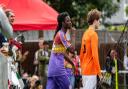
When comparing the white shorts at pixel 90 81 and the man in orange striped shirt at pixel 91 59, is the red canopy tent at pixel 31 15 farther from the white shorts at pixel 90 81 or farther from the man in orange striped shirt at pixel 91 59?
the white shorts at pixel 90 81

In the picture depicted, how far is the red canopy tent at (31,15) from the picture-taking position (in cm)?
1560

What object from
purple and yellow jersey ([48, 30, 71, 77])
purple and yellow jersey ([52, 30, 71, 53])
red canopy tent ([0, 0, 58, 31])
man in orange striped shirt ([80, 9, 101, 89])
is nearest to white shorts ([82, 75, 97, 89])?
man in orange striped shirt ([80, 9, 101, 89])

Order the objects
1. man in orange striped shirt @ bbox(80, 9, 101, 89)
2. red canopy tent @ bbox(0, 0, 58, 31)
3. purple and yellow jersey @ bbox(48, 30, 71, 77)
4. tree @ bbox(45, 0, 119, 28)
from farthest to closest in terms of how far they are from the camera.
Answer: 1. tree @ bbox(45, 0, 119, 28)
2. red canopy tent @ bbox(0, 0, 58, 31)
3. man in orange striped shirt @ bbox(80, 9, 101, 89)
4. purple and yellow jersey @ bbox(48, 30, 71, 77)

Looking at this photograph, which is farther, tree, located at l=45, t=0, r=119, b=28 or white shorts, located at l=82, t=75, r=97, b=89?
tree, located at l=45, t=0, r=119, b=28

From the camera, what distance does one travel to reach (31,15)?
16266 mm

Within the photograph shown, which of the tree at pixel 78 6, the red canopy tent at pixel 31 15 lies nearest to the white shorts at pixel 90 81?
the red canopy tent at pixel 31 15

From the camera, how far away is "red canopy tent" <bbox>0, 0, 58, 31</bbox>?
15.6 m

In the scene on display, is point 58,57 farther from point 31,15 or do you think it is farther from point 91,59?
point 31,15

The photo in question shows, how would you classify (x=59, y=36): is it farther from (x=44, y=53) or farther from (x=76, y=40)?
(x=76, y=40)

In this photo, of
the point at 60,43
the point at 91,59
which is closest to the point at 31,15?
the point at 91,59

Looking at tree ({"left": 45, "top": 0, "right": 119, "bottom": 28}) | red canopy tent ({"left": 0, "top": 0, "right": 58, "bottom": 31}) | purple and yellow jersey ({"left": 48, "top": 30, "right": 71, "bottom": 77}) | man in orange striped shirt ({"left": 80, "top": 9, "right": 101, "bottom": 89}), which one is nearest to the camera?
purple and yellow jersey ({"left": 48, "top": 30, "right": 71, "bottom": 77})

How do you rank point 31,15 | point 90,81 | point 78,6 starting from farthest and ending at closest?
point 78,6
point 31,15
point 90,81

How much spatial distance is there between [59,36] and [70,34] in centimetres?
1245

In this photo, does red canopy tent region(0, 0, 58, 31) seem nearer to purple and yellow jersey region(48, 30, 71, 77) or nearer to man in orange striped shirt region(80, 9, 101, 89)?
man in orange striped shirt region(80, 9, 101, 89)
